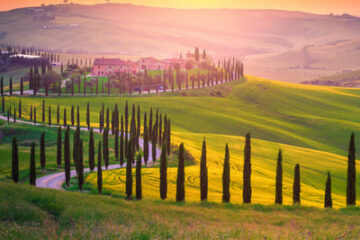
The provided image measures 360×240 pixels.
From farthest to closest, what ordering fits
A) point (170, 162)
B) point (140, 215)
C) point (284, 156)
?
point (284, 156), point (170, 162), point (140, 215)

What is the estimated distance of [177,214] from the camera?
121 ft

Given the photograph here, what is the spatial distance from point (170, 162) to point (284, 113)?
102160 mm

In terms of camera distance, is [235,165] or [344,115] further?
[344,115]

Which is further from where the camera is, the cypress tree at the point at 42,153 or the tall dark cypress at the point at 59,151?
the tall dark cypress at the point at 59,151

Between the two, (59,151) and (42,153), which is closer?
(42,153)

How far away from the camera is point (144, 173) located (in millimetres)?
69750

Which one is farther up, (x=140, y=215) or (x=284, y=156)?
(x=140, y=215)

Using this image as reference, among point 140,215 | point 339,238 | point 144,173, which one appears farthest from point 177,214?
point 144,173

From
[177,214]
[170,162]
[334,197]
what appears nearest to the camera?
[177,214]

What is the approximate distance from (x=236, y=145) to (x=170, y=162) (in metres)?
26.2

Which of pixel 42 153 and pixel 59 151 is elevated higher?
pixel 42 153

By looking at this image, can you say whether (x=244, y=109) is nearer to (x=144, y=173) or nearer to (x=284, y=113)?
(x=284, y=113)

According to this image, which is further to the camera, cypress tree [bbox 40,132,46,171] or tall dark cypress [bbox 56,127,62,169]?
tall dark cypress [bbox 56,127,62,169]

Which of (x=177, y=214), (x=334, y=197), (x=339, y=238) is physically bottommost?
(x=334, y=197)
